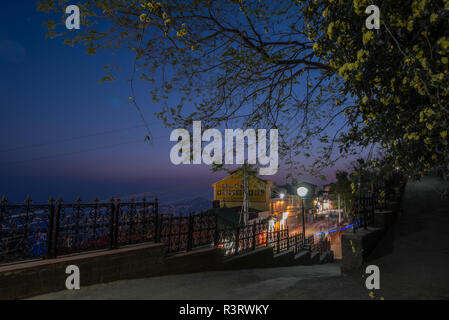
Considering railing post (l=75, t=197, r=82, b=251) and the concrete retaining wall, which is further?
railing post (l=75, t=197, r=82, b=251)

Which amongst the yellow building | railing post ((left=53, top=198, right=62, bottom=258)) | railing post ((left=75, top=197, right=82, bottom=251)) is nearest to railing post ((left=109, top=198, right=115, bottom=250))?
railing post ((left=75, top=197, right=82, bottom=251))

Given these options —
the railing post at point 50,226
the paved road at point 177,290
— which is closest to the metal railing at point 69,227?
the railing post at point 50,226

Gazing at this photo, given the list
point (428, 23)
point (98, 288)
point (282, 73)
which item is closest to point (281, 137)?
point (282, 73)

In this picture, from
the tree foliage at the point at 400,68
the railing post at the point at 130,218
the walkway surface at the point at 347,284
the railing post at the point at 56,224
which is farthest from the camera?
the railing post at the point at 130,218

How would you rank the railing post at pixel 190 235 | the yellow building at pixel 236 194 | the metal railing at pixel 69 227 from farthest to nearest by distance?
1. the yellow building at pixel 236 194
2. the railing post at pixel 190 235
3. the metal railing at pixel 69 227

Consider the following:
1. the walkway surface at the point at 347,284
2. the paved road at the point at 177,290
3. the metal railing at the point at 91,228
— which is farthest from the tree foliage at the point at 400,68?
the metal railing at the point at 91,228

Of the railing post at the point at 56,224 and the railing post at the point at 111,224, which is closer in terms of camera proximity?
the railing post at the point at 56,224

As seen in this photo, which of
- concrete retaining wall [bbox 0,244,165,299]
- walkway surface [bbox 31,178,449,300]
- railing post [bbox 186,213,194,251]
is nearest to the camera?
walkway surface [bbox 31,178,449,300]

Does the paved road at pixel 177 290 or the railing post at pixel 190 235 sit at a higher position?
the railing post at pixel 190 235

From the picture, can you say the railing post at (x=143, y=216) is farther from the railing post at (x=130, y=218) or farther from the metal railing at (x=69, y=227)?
the railing post at (x=130, y=218)

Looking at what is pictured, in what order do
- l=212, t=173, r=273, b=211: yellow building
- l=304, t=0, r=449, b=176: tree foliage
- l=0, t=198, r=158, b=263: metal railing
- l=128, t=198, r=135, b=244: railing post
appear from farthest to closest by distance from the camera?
l=212, t=173, r=273, b=211: yellow building
l=128, t=198, r=135, b=244: railing post
l=0, t=198, r=158, b=263: metal railing
l=304, t=0, r=449, b=176: tree foliage

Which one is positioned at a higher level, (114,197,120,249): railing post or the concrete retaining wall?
(114,197,120,249): railing post

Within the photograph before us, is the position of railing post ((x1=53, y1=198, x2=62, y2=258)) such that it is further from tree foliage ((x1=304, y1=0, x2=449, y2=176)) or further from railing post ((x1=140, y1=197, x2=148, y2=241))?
tree foliage ((x1=304, y1=0, x2=449, y2=176))

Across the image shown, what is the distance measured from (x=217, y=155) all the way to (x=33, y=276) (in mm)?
4651
